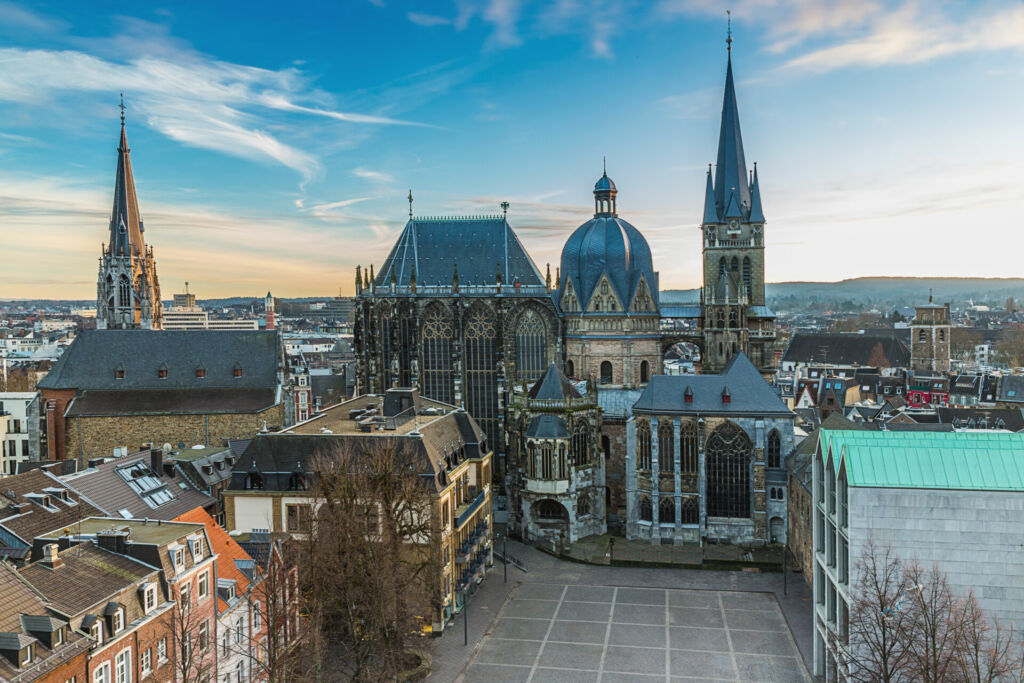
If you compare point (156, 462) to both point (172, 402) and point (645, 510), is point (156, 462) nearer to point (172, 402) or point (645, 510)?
point (172, 402)

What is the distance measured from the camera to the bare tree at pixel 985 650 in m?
33.2

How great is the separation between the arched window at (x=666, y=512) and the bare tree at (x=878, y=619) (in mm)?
29583

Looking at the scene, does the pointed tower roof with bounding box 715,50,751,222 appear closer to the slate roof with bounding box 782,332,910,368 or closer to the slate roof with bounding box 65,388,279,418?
the slate roof with bounding box 65,388,279,418

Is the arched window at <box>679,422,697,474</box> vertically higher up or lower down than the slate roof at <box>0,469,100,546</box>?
lower down

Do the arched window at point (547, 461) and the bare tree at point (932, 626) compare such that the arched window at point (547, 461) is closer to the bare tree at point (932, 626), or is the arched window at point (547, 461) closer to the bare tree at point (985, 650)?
the bare tree at point (932, 626)

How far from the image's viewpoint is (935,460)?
3872cm

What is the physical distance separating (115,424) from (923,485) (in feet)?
205

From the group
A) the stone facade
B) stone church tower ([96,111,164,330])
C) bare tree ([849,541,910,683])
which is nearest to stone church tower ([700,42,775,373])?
the stone facade

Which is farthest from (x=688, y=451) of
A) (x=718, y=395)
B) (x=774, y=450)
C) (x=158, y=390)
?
(x=158, y=390)

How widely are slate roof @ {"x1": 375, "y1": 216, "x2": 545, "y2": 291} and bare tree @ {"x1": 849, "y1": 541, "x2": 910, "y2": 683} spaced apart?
4634 centimetres

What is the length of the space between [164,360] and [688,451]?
45.7m

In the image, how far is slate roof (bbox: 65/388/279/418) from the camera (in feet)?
240

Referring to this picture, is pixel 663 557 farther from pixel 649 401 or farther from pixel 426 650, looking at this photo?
pixel 426 650

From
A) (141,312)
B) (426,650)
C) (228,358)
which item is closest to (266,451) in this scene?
(426,650)
